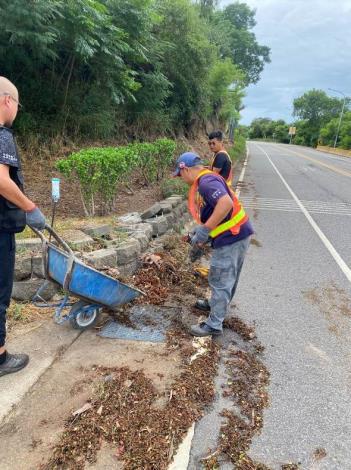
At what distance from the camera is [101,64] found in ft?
30.6

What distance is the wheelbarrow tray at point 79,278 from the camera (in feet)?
10.1

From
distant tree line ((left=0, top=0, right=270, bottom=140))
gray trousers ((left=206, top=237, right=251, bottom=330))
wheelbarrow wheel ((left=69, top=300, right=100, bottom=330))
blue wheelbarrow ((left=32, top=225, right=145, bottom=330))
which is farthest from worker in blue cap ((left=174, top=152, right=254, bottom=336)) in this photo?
distant tree line ((left=0, top=0, right=270, bottom=140))

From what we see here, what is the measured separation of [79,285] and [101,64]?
7.67 metres

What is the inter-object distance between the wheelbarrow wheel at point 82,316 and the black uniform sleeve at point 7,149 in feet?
4.65

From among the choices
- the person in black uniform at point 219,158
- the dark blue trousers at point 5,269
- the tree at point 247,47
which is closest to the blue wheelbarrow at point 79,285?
the dark blue trousers at point 5,269

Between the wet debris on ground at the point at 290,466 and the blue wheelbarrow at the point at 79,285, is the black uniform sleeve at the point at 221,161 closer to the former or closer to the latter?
the blue wheelbarrow at the point at 79,285

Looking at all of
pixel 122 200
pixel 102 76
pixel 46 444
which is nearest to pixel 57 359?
pixel 46 444

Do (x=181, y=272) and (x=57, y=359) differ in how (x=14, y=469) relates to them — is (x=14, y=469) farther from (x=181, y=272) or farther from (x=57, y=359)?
(x=181, y=272)

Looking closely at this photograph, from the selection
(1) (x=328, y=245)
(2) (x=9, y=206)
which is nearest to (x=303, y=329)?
(2) (x=9, y=206)

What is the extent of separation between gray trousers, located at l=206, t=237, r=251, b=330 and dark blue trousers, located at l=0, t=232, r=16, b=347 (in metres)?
1.75

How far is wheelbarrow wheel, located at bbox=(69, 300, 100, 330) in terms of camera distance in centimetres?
Result: 351

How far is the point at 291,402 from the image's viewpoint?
114 inches

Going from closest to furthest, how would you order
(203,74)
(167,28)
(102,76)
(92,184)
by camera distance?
(92,184), (102,76), (167,28), (203,74)

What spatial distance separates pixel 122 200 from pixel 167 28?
9.25 metres
